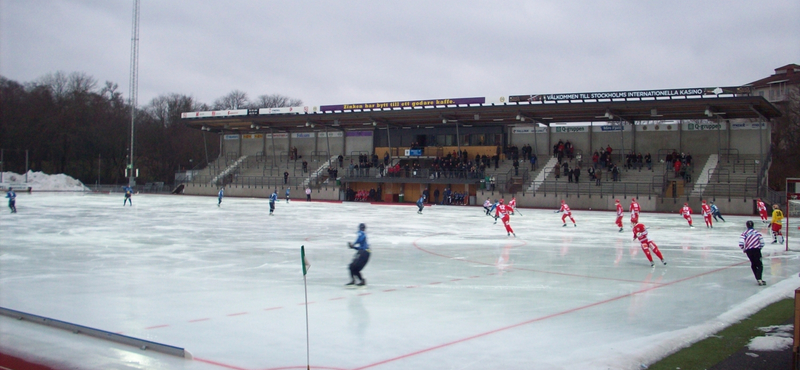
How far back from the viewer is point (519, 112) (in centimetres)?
4975

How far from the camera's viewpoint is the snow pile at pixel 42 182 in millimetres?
66062

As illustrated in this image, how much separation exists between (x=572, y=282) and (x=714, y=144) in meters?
42.9

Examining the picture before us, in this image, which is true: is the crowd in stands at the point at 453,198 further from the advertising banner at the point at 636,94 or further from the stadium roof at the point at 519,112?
the advertising banner at the point at 636,94

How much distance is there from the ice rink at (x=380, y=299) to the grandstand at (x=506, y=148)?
2455 centimetres

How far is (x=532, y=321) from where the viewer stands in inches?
364

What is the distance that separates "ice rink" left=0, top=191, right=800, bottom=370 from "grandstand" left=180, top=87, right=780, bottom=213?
24.5 meters

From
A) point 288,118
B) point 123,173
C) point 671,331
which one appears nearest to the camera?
point 671,331

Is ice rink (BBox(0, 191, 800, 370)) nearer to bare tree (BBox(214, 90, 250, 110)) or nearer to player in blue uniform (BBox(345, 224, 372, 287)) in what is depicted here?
player in blue uniform (BBox(345, 224, 372, 287))

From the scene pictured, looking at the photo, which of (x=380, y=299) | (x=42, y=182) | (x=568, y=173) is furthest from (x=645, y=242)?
(x=42, y=182)

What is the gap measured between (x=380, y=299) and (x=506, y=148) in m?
47.0

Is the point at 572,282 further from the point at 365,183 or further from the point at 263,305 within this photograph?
the point at 365,183

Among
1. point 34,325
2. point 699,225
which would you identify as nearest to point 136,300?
point 34,325

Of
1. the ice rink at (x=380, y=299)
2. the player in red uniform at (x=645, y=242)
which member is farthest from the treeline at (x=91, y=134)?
the player in red uniform at (x=645, y=242)

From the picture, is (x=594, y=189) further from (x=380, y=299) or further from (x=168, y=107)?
(x=168, y=107)
